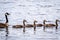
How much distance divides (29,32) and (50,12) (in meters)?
9.71

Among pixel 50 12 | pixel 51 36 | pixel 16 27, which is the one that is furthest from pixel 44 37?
pixel 50 12

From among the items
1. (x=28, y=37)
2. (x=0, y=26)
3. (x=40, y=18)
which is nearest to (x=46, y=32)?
(x=28, y=37)

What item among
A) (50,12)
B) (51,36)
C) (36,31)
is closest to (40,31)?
(36,31)

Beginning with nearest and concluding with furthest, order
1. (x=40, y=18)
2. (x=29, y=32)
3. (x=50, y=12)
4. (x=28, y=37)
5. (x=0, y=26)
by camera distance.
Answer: (x=28, y=37) < (x=29, y=32) < (x=0, y=26) < (x=40, y=18) < (x=50, y=12)

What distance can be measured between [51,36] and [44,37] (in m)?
0.43

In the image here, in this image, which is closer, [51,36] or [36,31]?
[51,36]

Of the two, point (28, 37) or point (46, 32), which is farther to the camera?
point (46, 32)

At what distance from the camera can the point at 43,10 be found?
29.7 metres

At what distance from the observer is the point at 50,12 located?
2839cm

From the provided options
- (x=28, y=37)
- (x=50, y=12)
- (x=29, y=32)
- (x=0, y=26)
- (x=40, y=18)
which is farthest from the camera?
(x=50, y=12)

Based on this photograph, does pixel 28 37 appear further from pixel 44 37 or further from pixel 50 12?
pixel 50 12

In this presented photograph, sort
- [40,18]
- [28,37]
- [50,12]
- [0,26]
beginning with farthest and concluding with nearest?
1. [50,12]
2. [40,18]
3. [0,26]
4. [28,37]

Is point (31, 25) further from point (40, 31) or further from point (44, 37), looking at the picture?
point (44, 37)

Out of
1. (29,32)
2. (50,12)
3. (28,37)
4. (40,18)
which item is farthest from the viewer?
(50,12)
